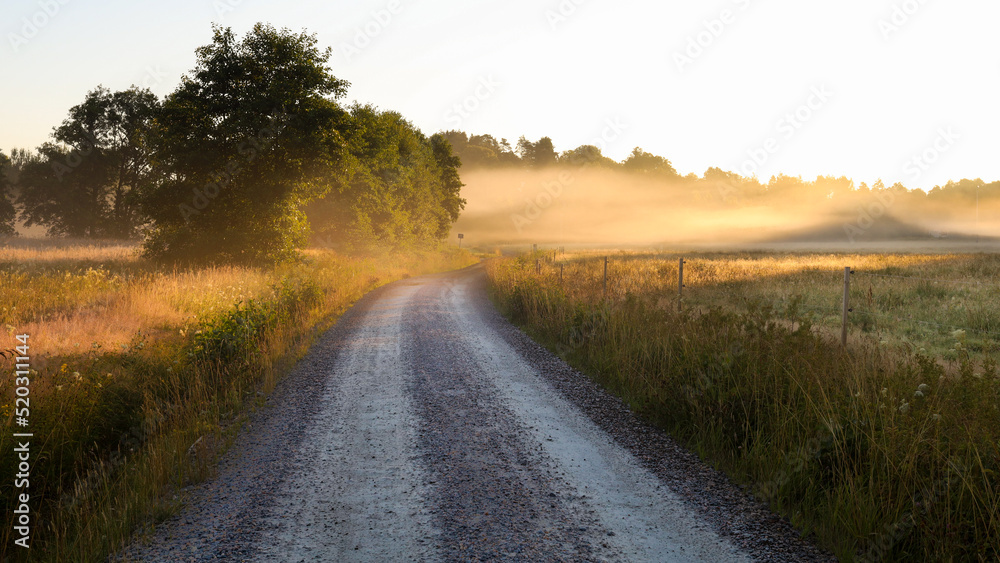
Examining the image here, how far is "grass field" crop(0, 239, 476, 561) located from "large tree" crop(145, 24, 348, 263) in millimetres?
9226

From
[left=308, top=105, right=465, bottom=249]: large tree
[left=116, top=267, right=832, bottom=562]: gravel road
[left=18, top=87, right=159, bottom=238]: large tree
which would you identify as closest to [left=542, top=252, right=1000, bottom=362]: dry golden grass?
[left=116, top=267, right=832, bottom=562]: gravel road

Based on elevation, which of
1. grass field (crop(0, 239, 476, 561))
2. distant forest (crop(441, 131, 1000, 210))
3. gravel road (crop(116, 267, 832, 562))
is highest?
distant forest (crop(441, 131, 1000, 210))

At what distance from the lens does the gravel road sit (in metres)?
3.92

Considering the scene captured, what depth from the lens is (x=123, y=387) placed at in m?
6.54

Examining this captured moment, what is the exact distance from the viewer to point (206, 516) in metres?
4.38

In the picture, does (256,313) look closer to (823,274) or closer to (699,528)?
(699,528)

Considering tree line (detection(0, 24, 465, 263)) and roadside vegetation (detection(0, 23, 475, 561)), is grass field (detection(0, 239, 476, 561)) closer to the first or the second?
roadside vegetation (detection(0, 23, 475, 561))

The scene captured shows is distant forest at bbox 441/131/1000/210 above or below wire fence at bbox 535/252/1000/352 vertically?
above

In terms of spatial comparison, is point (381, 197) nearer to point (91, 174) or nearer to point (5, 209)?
point (91, 174)

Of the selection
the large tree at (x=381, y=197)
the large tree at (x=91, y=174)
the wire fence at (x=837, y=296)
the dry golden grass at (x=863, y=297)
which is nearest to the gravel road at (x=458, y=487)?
the wire fence at (x=837, y=296)

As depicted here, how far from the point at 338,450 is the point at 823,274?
2743 cm

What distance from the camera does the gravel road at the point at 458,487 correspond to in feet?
12.9

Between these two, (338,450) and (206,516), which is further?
(338,450)

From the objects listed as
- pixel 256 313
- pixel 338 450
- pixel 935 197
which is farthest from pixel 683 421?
pixel 935 197
